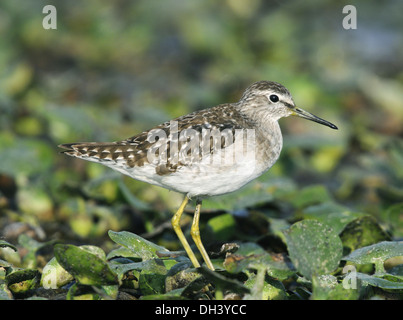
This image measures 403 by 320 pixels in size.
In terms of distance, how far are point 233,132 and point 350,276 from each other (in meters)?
1.73

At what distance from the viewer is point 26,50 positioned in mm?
12578

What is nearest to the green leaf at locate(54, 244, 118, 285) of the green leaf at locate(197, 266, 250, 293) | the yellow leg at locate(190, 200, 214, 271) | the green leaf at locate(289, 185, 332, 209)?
the green leaf at locate(197, 266, 250, 293)

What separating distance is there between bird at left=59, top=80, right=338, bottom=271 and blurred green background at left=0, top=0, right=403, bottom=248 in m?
0.79

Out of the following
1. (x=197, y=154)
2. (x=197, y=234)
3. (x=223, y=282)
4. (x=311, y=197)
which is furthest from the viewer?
(x=311, y=197)

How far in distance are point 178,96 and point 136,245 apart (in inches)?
239

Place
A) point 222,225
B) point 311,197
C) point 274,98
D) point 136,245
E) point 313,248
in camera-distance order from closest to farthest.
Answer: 1. point 313,248
2. point 136,245
3. point 274,98
4. point 222,225
5. point 311,197

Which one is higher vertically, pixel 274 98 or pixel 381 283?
pixel 274 98

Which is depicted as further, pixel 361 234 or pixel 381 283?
pixel 361 234

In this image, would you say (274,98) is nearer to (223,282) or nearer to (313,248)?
(313,248)

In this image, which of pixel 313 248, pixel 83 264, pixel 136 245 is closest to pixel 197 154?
pixel 136 245

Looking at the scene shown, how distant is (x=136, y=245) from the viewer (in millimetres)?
4957

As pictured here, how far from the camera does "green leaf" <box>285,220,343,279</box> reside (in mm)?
4410
